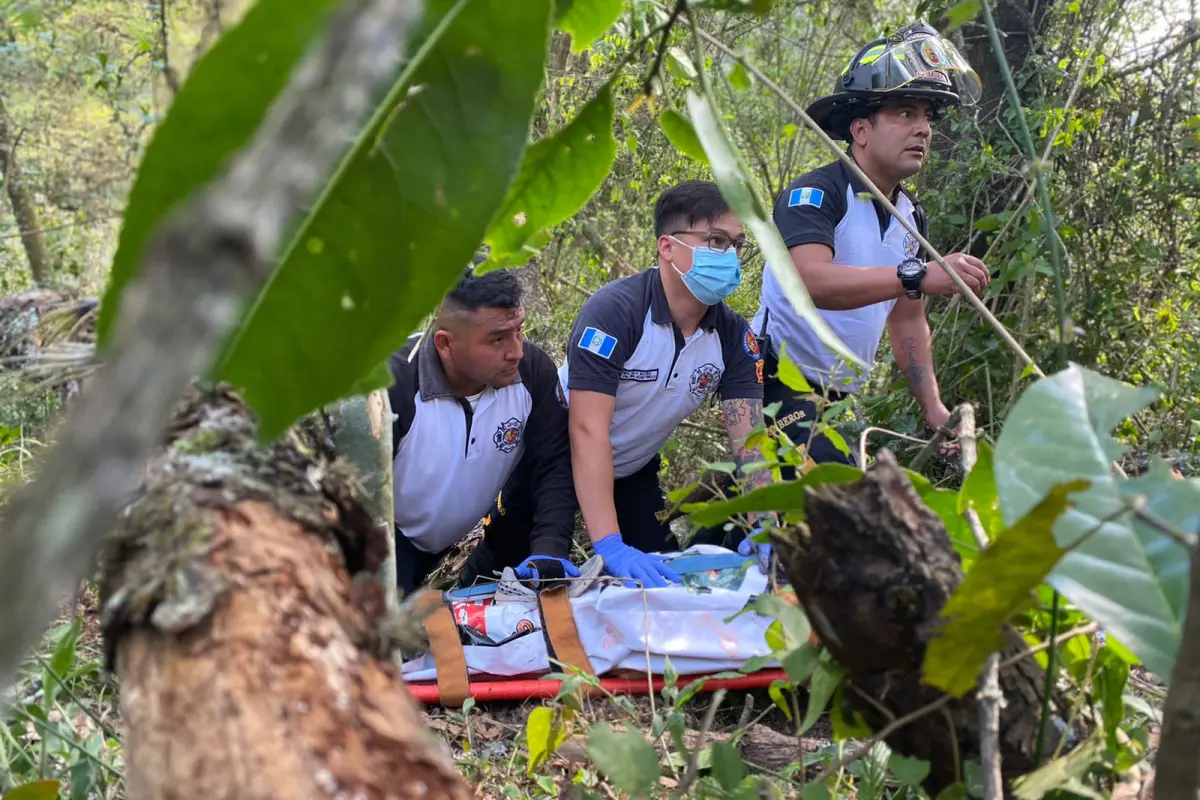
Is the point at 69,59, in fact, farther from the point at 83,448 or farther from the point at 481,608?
the point at 83,448

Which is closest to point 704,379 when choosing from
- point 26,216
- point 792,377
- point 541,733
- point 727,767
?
point 792,377

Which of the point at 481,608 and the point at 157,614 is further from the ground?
the point at 157,614

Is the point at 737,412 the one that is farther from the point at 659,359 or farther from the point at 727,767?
the point at 727,767

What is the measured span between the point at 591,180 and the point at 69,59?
28.5 feet

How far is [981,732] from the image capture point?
742 mm

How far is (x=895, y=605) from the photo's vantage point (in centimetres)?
77

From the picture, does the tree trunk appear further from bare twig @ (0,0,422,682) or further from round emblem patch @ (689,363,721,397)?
bare twig @ (0,0,422,682)

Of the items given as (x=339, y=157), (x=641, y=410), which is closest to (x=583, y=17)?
(x=339, y=157)

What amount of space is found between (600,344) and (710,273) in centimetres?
44

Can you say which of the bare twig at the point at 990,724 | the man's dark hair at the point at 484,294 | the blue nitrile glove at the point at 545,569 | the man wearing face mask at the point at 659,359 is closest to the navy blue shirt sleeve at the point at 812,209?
the man wearing face mask at the point at 659,359

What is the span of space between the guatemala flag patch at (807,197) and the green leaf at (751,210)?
219 cm

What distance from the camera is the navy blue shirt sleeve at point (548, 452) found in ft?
10.4

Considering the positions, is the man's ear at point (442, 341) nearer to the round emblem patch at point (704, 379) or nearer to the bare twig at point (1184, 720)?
the round emblem patch at point (704, 379)

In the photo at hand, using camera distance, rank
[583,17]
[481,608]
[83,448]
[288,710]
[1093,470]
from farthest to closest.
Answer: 1. [481,608]
2. [583,17]
3. [1093,470]
4. [288,710]
5. [83,448]
